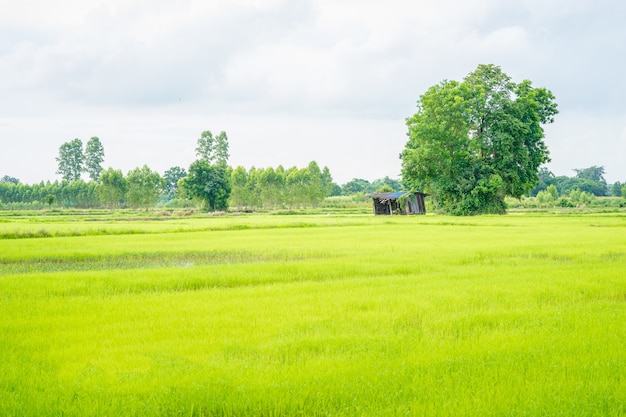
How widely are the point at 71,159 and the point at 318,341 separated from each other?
388 feet

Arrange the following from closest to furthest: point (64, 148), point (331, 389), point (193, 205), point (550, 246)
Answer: point (331, 389), point (550, 246), point (193, 205), point (64, 148)

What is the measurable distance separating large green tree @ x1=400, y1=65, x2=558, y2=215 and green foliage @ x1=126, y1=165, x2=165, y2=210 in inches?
1778

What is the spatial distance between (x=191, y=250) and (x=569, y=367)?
53.9ft

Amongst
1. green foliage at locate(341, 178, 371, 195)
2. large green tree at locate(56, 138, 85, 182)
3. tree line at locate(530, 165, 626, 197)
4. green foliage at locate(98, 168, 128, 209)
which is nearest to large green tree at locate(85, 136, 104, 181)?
large green tree at locate(56, 138, 85, 182)

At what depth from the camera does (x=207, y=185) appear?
248 feet

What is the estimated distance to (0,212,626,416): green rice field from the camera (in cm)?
523

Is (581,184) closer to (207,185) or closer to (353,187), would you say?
(353,187)

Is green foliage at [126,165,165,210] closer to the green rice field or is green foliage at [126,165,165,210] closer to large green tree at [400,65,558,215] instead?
large green tree at [400,65,558,215]

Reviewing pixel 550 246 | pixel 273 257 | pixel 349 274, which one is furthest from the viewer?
pixel 550 246

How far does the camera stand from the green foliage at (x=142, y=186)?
82375 mm

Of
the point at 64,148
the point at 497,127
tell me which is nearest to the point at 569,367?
the point at 497,127

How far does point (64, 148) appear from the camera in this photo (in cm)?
11162

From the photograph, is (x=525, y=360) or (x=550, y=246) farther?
(x=550, y=246)

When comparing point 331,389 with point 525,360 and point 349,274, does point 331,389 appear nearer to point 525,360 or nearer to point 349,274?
point 525,360
